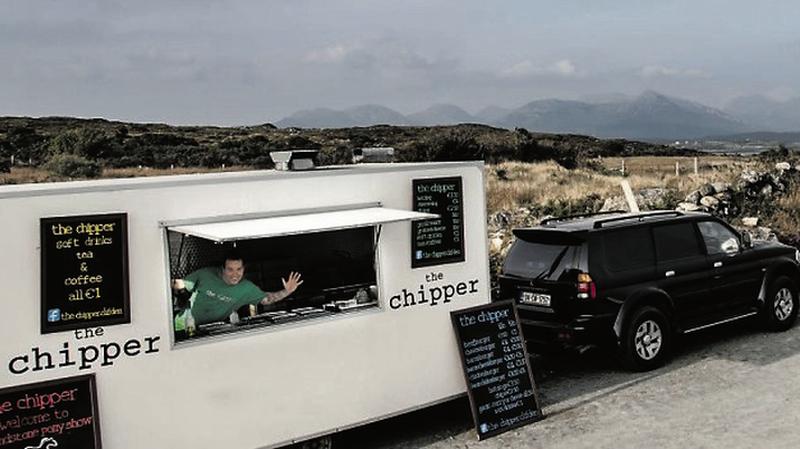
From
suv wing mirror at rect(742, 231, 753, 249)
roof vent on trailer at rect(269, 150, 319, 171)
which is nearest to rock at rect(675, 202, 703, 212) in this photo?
suv wing mirror at rect(742, 231, 753, 249)

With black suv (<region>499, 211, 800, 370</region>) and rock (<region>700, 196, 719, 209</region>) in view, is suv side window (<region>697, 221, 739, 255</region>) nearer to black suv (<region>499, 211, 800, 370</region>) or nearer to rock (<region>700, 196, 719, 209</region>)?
black suv (<region>499, 211, 800, 370</region>)

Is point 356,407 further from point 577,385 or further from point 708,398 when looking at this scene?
point 708,398

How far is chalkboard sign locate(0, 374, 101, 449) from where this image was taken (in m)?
5.09

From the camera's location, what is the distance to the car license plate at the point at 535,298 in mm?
8477

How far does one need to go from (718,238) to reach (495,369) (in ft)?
13.6

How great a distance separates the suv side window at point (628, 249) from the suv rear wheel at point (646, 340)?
529 mm

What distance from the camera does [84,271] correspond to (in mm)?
5320

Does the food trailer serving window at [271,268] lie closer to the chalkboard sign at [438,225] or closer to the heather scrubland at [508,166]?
the chalkboard sign at [438,225]

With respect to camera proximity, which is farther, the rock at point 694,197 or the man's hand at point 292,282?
the rock at point 694,197

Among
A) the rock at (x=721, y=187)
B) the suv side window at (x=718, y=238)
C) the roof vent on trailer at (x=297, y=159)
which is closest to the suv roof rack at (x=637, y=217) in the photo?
the suv side window at (x=718, y=238)

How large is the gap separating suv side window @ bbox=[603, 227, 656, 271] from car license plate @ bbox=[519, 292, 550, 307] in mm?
771

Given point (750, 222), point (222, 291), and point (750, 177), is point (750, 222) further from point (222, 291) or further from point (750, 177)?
point (222, 291)

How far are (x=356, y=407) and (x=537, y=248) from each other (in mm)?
3288

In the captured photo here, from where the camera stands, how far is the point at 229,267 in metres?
6.27
